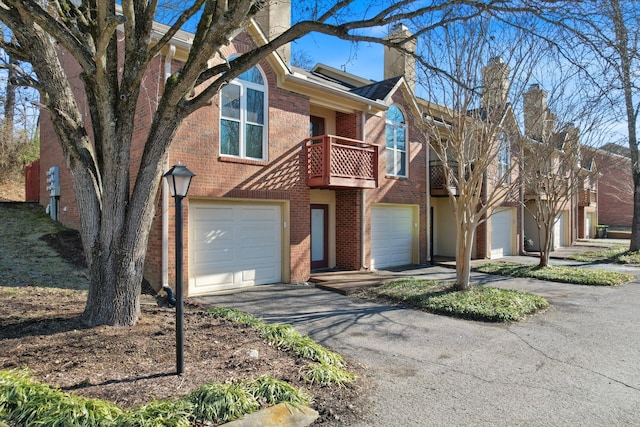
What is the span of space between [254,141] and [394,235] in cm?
677

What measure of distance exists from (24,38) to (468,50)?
308 inches

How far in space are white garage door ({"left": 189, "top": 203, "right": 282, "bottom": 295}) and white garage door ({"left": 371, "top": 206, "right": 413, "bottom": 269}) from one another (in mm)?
4237

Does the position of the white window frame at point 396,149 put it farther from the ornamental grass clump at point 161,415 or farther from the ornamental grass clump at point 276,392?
the ornamental grass clump at point 161,415

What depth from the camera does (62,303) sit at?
23.1 ft

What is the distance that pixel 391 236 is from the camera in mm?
14703

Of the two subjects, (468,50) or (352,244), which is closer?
(468,50)

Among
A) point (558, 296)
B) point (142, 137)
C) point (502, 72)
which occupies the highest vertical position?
point (502, 72)

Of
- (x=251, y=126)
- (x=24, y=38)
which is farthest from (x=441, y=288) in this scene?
(x=24, y=38)

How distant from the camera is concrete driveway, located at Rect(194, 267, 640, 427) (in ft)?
13.0

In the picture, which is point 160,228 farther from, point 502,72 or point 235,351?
point 502,72

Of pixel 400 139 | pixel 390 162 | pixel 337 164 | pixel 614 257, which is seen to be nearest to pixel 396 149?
pixel 400 139

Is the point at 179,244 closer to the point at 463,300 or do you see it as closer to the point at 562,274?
the point at 463,300

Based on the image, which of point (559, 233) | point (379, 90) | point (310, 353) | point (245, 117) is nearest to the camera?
point (310, 353)

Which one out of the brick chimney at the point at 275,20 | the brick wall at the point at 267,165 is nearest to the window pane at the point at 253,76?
the brick wall at the point at 267,165
